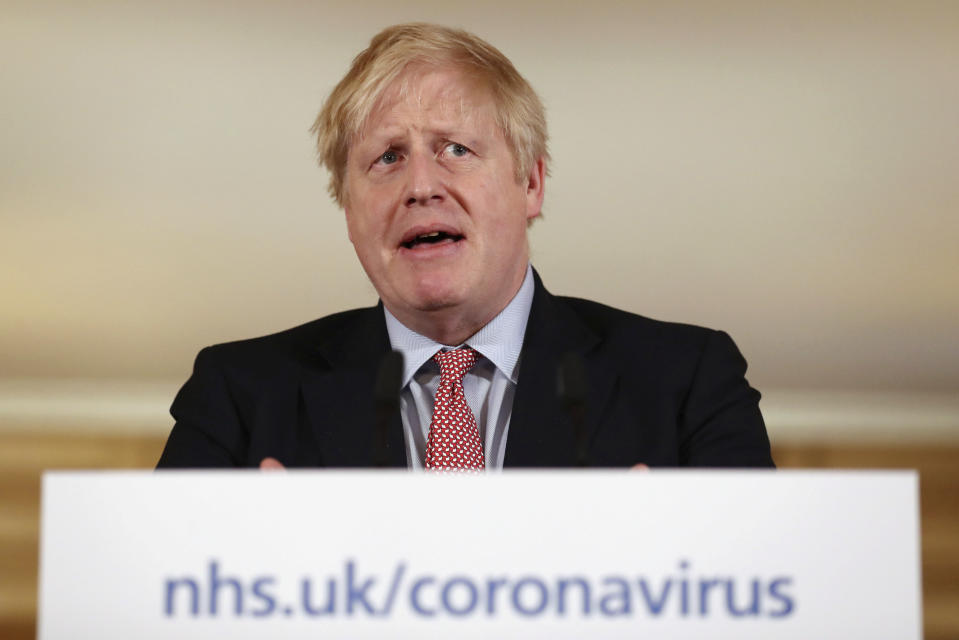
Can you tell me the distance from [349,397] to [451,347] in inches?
6.7

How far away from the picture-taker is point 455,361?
5.59 feet

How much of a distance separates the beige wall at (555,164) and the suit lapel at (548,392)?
112 centimetres

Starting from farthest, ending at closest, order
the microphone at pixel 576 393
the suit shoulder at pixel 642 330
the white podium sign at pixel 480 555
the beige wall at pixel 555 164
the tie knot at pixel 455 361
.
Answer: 1. the beige wall at pixel 555 164
2. the suit shoulder at pixel 642 330
3. the tie knot at pixel 455 361
4. the microphone at pixel 576 393
5. the white podium sign at pixel 480 555

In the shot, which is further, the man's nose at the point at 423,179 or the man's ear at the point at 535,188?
the man's ear at the point at 535,188

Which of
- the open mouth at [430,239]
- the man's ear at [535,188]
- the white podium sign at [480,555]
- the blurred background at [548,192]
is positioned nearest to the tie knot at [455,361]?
the open mouth at [430,239]

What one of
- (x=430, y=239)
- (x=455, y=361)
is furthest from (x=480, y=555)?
(x=430, y=239)

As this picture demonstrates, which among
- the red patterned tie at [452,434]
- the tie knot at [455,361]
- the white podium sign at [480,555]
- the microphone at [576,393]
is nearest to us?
the white podium sign at [480,555]

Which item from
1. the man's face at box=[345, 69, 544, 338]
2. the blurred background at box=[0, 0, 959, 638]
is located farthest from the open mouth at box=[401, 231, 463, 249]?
the blurred background at box=[0, 0, 959, 638]

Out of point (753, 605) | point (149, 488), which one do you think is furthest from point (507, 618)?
point (149, 488)

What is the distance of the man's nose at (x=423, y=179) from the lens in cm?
171

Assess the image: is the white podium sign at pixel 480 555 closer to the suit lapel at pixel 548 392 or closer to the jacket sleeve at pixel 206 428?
the suit lapel at pixel 548 392

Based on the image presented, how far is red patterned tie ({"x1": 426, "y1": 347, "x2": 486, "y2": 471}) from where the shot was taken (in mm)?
1582

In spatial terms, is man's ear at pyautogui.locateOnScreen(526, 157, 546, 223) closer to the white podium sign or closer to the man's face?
the man's face

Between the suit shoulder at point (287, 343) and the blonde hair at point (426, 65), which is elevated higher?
the blonde hair at point (426, 65)
